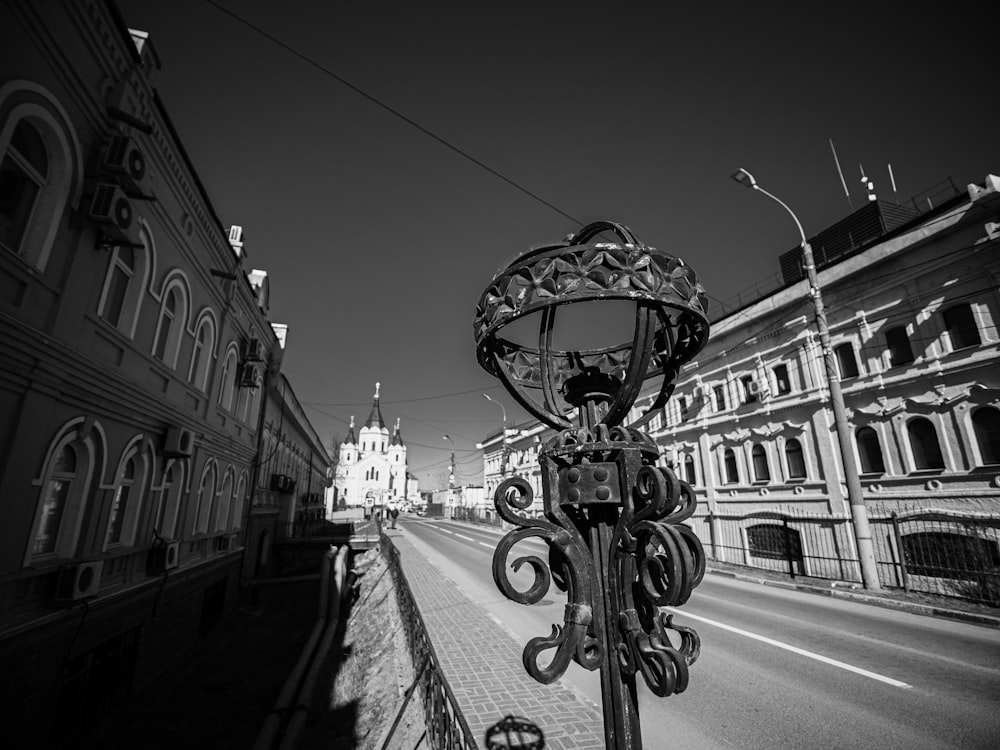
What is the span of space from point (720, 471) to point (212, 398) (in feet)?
63.6

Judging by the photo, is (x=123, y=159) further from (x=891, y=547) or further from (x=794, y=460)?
(x=794, y=460)

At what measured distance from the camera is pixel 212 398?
11797mm

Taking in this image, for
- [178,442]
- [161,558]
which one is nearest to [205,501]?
[161,558]

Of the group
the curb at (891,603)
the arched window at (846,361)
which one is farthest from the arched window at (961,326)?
the curb at (891,603)

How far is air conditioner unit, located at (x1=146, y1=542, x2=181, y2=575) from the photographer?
29.2 ft

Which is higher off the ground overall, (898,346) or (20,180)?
(898,346)

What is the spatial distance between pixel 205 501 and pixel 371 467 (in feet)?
229

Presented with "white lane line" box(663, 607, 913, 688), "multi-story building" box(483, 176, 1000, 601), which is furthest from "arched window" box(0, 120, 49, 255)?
"multi-story building" box(483, 176, 1000, 601)

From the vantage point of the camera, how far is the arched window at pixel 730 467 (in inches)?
779

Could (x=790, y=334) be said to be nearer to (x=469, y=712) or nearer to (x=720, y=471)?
(x=720, y=471)

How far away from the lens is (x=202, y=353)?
11.0 m

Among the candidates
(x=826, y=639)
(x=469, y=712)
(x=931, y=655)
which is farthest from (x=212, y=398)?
(x=931, y=655)

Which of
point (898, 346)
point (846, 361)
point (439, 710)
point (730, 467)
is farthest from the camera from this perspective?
point (730, 467)

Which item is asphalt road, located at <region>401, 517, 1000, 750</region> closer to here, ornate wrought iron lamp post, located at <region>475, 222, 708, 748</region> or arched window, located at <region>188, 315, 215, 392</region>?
ornate wrought iron lamp post, located at <region>475, 222, 708, 748</region>
